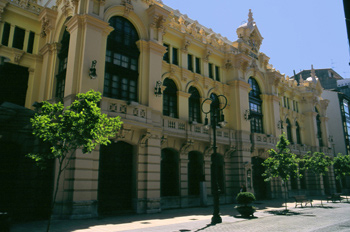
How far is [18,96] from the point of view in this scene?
21.3 metres

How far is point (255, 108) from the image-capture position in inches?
1328

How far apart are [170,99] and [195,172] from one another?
732 cm

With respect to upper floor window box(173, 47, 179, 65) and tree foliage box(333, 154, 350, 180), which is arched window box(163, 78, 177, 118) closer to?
upper floor window box(173, 47, 179, 65)

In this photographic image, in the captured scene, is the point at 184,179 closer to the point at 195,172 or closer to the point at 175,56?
the point at 195,172

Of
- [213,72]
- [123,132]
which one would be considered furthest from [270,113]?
[123,132]

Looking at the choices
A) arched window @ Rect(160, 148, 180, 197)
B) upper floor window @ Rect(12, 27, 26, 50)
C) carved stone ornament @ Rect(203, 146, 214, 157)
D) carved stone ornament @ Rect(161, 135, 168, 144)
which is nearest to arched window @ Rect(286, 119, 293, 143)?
carved stone ornament @ Rect(203, 146, 214, 157)

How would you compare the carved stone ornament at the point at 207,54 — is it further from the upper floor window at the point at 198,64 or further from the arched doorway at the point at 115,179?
the arched doorway at the point at 115,179

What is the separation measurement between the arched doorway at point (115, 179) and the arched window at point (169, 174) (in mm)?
4029

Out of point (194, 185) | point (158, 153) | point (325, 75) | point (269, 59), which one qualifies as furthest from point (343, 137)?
point (158, 153)

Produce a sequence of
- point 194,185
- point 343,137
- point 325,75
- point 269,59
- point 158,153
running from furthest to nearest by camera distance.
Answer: point 325,75
point 343,137
point 269,59
point 194,185
point 158,153

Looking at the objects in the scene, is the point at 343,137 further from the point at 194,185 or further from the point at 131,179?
the point at 131,179

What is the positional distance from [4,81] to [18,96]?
1426 mm

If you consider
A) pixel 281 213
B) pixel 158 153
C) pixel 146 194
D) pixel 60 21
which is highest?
pixel 60 21

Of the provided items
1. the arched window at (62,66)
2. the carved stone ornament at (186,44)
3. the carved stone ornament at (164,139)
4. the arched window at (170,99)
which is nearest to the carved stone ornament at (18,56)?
the arched window at (62,66)
